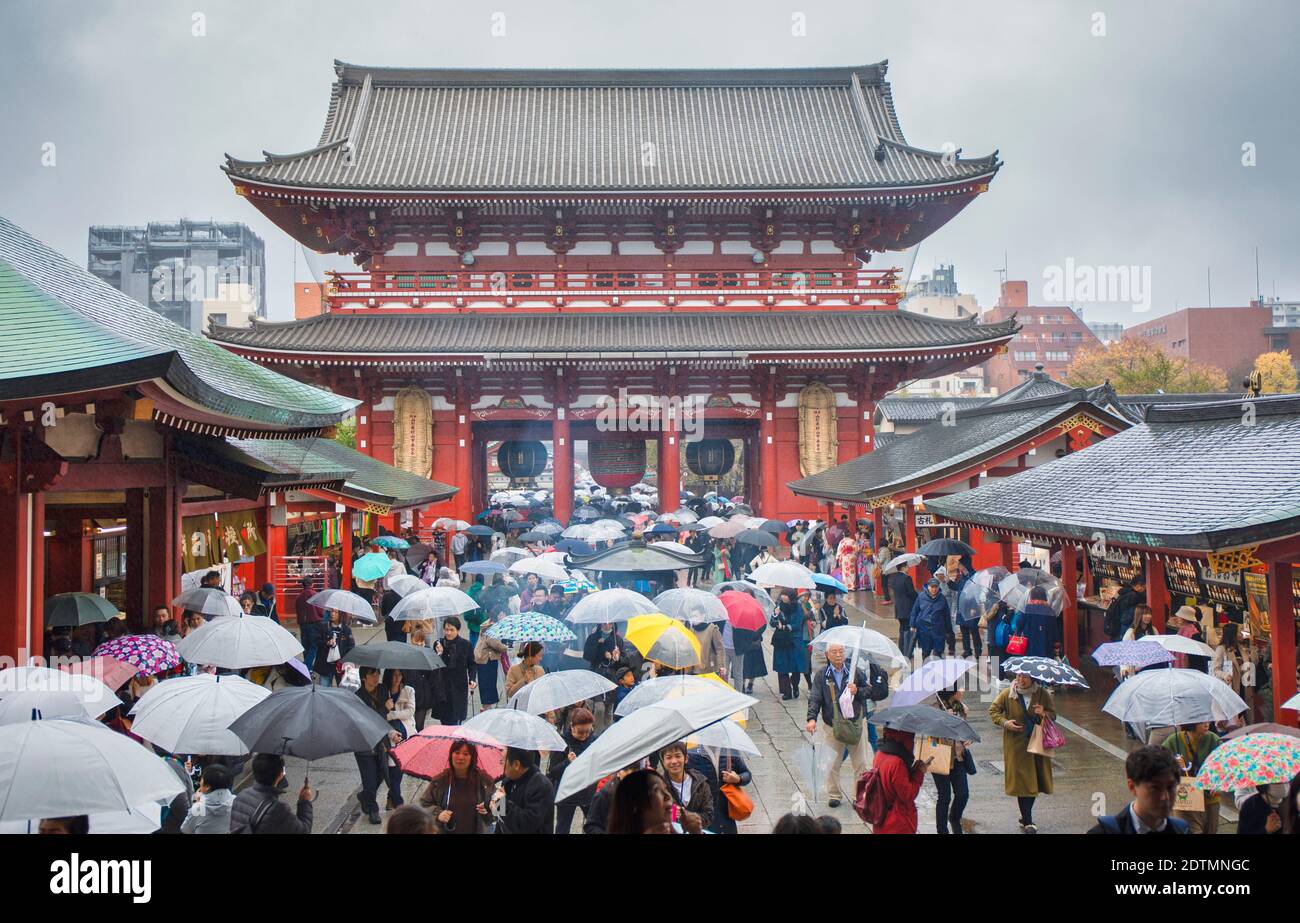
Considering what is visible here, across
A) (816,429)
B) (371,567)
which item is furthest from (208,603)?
(816,429)

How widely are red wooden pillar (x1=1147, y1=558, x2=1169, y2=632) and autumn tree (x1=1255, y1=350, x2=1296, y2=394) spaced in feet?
162

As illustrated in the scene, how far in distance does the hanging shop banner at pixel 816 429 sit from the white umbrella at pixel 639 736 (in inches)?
814

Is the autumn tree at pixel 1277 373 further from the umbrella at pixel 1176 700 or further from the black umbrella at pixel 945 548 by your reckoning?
the umbrella at pixel 1176 700

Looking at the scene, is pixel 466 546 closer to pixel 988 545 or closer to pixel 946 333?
pixel 988 545

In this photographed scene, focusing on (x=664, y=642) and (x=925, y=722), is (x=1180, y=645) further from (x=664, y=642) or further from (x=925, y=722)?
(x=664, y=642)

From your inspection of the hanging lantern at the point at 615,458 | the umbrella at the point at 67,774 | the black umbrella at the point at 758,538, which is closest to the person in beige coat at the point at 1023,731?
the umbrella at the point at 67,774

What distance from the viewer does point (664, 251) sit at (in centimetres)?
2669

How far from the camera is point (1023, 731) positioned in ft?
23.5

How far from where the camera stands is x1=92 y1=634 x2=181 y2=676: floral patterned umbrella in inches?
296

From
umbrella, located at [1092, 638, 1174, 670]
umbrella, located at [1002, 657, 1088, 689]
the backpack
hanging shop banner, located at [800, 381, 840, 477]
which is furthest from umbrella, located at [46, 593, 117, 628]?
hanging shop banner, located at [800, 381, 840, 477]

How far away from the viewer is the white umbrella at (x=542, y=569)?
40.2ft

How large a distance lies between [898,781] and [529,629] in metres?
4.46

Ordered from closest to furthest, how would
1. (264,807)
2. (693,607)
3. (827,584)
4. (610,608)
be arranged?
(264,807)
(610,608)
(693,607)
(827,584)

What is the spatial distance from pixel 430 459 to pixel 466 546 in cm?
379
